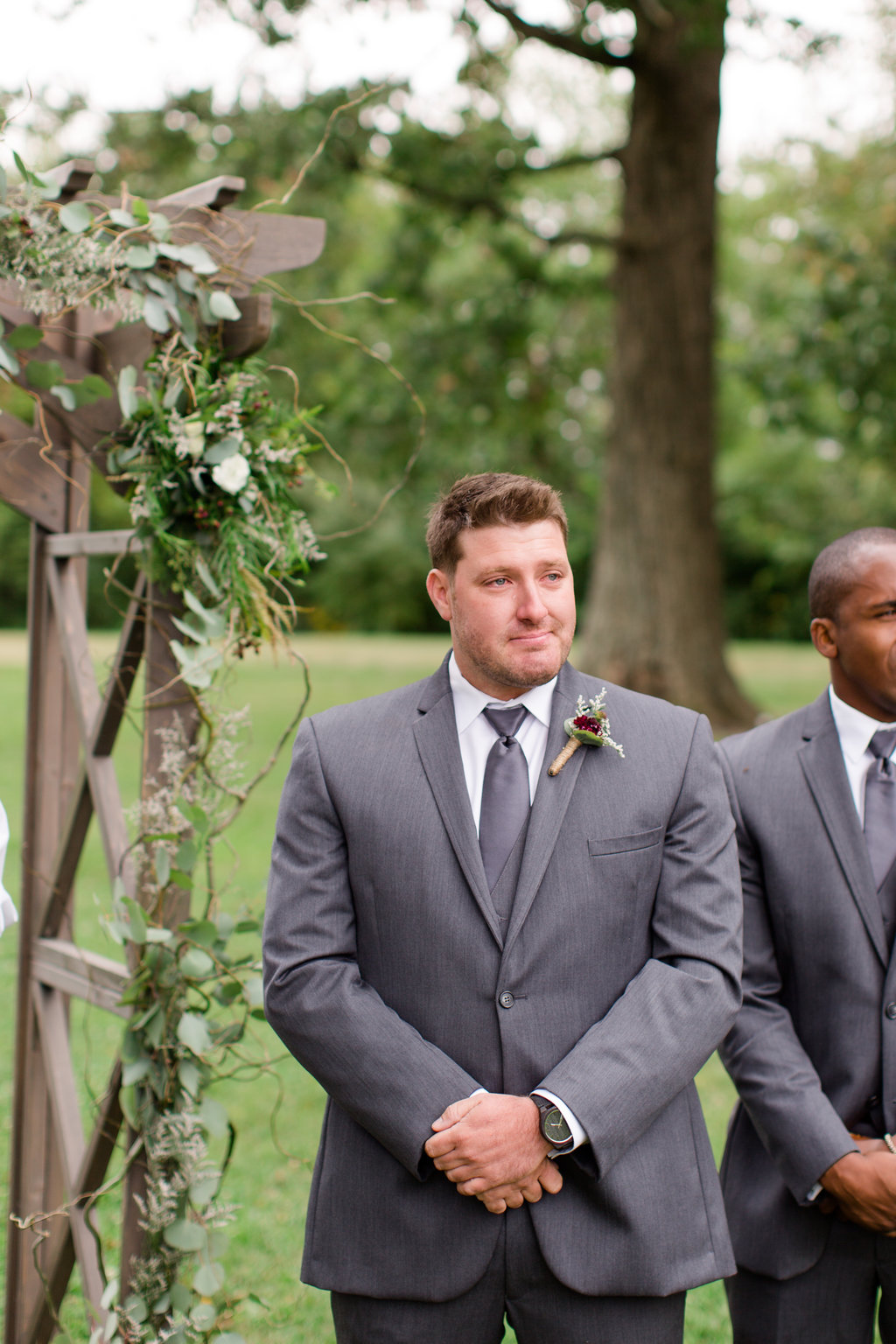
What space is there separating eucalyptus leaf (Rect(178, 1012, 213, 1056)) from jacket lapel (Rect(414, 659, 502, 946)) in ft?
2.77

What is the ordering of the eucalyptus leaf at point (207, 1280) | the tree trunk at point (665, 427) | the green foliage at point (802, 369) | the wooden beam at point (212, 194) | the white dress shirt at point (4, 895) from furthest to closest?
the green foliage at point (802, 369) → the tree trunk at point (665, 427) → the eucalyptus leaf at point (207, 1280) → the wooden beam at point (212, 194) → the white dress shirt at point (4, 895)

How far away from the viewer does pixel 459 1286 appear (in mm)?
1989

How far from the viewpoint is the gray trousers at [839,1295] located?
2.27m

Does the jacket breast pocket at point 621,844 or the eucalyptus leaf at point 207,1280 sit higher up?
the jacket breast pocket at point 621,844

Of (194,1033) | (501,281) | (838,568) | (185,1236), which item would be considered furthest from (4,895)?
(501,281)

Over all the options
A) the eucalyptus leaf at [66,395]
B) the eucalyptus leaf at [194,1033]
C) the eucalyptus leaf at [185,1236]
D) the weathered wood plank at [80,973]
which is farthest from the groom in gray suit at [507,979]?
the eucalyptus leaf at [66,395]

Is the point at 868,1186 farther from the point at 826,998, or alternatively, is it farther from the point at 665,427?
the point at 665,427

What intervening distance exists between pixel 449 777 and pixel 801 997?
91cm

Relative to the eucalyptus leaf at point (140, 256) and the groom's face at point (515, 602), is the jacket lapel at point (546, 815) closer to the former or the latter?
the groom's face at point (515, 602)

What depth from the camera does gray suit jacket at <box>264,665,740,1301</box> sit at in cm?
199

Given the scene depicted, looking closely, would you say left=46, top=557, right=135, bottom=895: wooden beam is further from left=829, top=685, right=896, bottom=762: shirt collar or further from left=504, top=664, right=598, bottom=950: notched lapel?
left=829, top=685, right=896, bottom=762: shirt collar

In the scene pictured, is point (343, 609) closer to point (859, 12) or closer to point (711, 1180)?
point (859, 12)

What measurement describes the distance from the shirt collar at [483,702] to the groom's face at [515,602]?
0.09 metres

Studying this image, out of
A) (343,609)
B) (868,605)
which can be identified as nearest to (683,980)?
(868,605)
